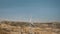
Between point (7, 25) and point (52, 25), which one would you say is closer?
point (52, 25)

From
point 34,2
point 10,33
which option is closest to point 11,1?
point 34,2

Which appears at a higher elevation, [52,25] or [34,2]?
[34,2]

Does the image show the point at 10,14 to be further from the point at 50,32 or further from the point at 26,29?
the point at 50,32

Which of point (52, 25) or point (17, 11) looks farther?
point (17, 11)

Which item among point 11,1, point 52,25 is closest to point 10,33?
point 11,1

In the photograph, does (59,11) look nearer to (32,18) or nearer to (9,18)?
(32,18)

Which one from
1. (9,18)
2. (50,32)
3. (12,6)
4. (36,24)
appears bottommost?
(50,32)
